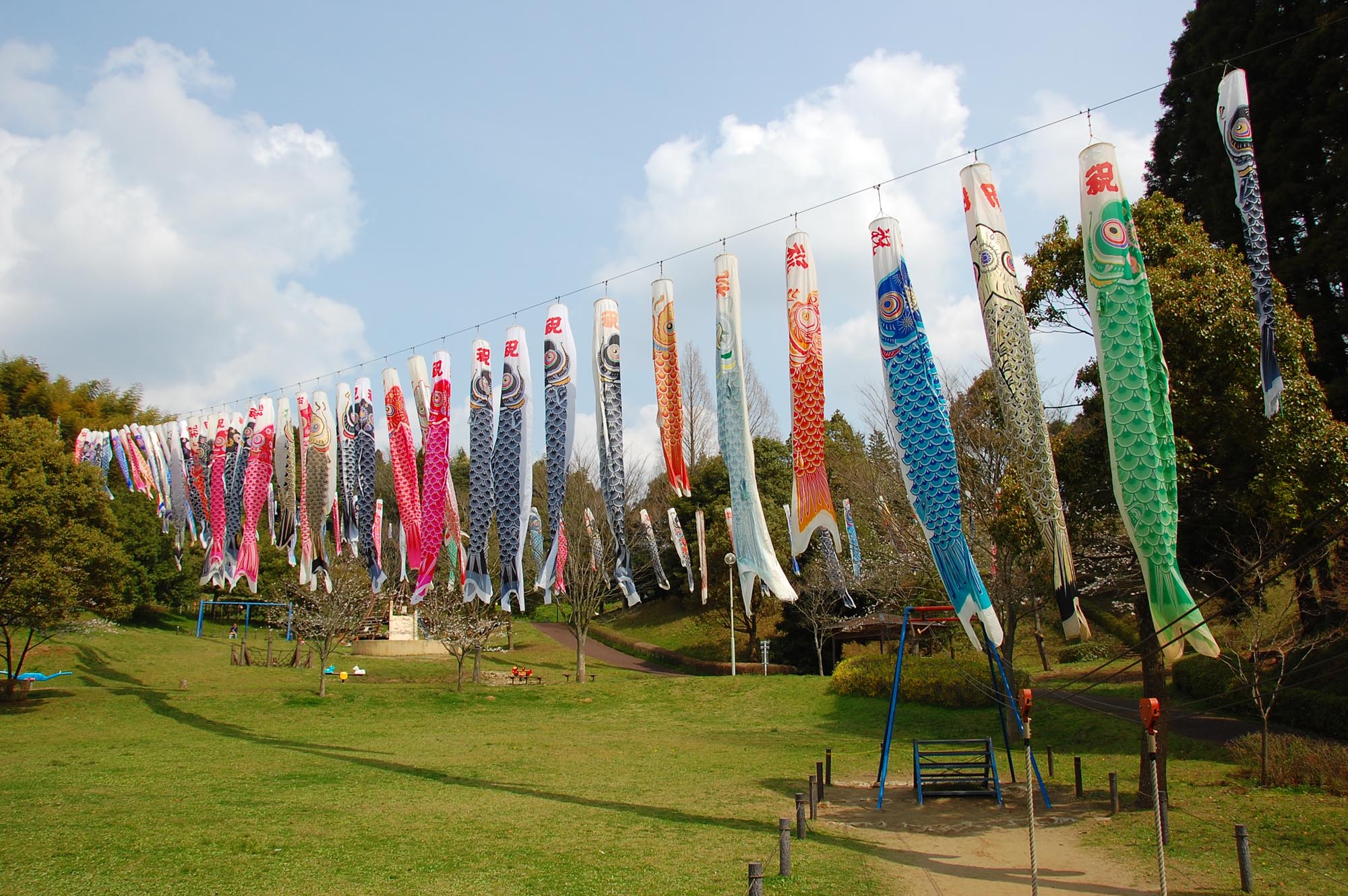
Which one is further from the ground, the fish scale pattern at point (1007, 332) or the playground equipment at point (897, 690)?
the fish scale pattern at point (1007, 332)

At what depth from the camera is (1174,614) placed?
721 cm

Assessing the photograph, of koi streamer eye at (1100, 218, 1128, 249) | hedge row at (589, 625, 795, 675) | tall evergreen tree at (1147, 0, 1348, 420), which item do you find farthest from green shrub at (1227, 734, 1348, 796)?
hedge row at (589, 625, 795, 675)

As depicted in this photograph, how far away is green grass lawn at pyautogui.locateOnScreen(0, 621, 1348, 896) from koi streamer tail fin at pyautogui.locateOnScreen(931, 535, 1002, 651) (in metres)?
2.78

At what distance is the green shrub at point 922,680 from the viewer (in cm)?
2100

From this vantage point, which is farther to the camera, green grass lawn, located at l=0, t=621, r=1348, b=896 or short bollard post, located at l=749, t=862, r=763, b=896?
green grass lawn, located at l=0, t=621, r=1348, b=896

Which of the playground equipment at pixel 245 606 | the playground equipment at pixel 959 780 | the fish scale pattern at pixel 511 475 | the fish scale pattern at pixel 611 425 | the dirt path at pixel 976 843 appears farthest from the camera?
the playground equipment at pixel 245 606

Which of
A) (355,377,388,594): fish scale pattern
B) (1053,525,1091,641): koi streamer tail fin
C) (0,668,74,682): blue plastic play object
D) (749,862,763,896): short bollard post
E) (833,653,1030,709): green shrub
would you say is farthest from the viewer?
(833,653,1030,709): green shrub

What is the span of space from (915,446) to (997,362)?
118 cm

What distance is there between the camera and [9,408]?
34.2 m

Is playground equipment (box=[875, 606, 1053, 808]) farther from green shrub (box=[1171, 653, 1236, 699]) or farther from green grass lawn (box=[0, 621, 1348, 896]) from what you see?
green shrub (box=[1171, 653, 1236, 699])

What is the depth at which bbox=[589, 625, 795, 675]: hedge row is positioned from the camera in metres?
30.7

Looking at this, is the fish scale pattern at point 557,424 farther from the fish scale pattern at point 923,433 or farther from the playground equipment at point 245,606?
the playground equipment at point 245,606

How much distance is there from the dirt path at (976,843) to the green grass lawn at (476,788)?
0.46 metres

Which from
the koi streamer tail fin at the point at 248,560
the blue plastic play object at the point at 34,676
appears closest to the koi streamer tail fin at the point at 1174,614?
the koi streamer tail fin at the point at 248,560
